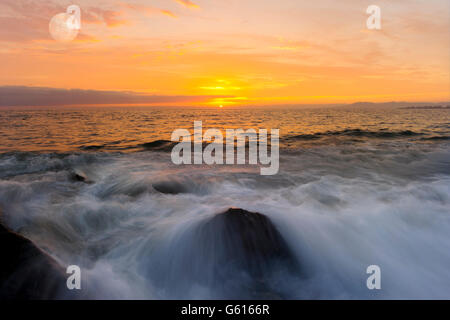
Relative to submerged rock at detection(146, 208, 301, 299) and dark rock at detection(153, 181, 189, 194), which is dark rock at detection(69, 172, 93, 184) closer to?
dark rock at detection(153, 181, 189, 194)

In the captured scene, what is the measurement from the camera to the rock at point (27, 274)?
2721mm

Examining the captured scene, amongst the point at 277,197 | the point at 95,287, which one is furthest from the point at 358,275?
the point at 95,287

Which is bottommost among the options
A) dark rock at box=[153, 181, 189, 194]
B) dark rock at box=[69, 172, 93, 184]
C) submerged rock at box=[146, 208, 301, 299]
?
submerged rock at box=[146, 208, 301, 299]

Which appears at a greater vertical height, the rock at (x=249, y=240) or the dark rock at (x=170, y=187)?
the dark rock at (x=170, y=187)

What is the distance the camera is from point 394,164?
384 inches

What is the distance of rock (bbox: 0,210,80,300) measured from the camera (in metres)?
2.72

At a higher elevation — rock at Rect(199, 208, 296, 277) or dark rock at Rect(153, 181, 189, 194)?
dark rock at Rect(153, 181, 189, 194)

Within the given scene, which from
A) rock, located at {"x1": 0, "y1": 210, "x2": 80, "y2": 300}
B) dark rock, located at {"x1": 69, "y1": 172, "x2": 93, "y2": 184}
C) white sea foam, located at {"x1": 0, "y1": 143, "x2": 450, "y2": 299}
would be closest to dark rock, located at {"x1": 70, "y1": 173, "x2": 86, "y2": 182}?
dark rock, located at {"x1": 69, "y1": 172, "x2": 93, "y2": 184}

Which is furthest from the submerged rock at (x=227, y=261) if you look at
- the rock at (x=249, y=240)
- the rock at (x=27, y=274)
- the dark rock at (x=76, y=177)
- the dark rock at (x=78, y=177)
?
the dark rock at (x=76, y=177)

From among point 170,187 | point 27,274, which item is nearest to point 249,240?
point 27,274

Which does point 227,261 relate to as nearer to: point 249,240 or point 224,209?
point 249,240

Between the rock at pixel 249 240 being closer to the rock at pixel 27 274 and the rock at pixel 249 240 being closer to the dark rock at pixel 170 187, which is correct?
the rock at pixel 27 274
